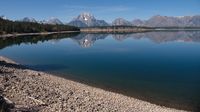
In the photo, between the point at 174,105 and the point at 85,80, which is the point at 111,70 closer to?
the point at 85,80

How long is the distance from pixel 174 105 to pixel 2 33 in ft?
538

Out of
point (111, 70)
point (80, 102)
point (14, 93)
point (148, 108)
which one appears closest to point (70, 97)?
point (80, 102)

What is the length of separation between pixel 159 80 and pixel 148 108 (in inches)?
715

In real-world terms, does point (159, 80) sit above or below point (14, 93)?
below

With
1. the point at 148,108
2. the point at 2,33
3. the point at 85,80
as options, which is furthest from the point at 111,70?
the point at 2,33

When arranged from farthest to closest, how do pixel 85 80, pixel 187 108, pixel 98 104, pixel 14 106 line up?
pixel 85 80 → pixel 187 108 → pixel 98 104 → pixel 14 106

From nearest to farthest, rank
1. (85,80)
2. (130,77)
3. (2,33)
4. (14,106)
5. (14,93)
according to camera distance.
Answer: (14,106) < (14,93) < (85,80) < (130,77) < (2,33)

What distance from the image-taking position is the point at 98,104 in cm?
2361

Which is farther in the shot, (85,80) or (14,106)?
(85,80)

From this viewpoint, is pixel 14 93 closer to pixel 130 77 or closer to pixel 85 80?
pixel 85 80

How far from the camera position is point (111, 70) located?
172 ft

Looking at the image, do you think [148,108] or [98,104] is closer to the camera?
[98,104]

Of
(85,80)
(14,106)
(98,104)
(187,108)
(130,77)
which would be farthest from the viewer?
(130,77)

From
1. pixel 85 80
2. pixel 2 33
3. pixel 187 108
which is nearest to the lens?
pixel 187 108
